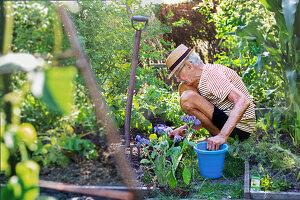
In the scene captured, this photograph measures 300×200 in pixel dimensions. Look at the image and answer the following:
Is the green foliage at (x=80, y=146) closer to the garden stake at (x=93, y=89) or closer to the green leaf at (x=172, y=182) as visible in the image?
the garden stake at (x=93, y=89)

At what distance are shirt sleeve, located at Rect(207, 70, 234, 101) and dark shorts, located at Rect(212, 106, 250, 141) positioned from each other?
0.88 ft

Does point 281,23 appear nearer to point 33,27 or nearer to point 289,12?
point 289,12

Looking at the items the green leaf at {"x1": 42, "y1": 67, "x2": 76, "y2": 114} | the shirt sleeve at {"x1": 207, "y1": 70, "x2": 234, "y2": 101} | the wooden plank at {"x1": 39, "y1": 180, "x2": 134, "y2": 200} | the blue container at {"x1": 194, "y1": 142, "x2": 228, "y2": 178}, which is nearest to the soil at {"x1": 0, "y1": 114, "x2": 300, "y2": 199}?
the wooden plank at {"x1": 39, "y1": 180, "x2": 134, "y2": 200}

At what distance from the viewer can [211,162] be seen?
268 centimetres

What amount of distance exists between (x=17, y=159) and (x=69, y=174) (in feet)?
0.36

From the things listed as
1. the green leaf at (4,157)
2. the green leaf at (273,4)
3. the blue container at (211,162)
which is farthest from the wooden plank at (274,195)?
the green leaf at (4,157)

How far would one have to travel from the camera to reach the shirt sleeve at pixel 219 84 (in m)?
2.99

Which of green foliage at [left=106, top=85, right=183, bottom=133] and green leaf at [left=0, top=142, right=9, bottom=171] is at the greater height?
green leaf at [left=0, top=142, right=9, bottom=171]

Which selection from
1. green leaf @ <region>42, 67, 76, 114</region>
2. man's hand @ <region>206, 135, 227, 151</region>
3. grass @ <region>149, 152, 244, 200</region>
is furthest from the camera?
man's hand @ <region>206, 135, 227, 151</region>

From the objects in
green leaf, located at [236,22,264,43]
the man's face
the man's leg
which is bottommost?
the man's leg

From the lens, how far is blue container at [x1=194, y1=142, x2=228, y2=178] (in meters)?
2.66

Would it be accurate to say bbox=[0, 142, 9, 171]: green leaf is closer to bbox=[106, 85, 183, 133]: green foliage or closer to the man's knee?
the man's knee

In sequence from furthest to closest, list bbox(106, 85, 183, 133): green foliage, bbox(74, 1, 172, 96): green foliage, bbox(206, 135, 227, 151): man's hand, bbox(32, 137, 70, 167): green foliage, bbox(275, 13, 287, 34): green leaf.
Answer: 1. bbox(106, 85, 183, 133): green foliage
2. bbox(74, 1, 172, 96): green foliage
3. bbox(275, 13, 287, 34): green leaf
4. bbox(206, 135, 227, 151): man's hand
5. bbox(32, 137, 70, 167): green foliage

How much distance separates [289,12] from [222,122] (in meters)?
1.22
